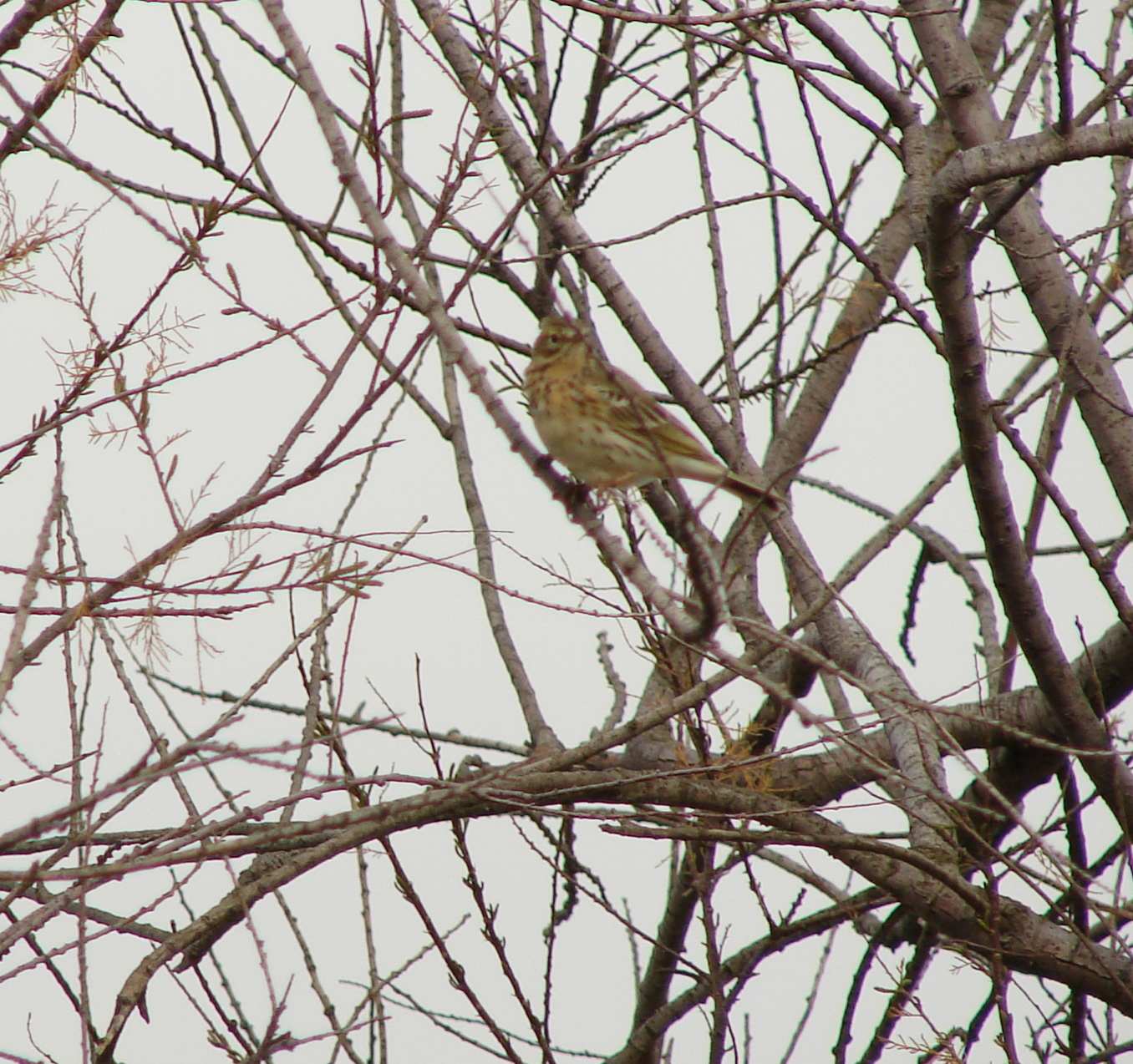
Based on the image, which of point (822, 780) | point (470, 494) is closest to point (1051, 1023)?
point (822, 780)

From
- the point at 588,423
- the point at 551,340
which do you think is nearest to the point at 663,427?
the point at 588,423

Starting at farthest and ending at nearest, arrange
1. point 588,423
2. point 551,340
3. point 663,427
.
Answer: point 551,340 → point 663,427 → point 588,423

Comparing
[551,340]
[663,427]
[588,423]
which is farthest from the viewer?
[551,340]

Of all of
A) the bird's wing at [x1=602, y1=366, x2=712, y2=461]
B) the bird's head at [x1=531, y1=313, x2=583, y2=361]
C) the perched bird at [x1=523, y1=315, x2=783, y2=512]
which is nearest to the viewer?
the bird's wing at [x1=602, y1=366, x2=712, y2=461]

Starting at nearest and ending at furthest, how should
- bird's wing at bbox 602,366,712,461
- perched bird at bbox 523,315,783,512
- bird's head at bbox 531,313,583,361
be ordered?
bird's wing at bbox 602,366,712,461
perched bird at bbox 523,315,783,512
bird's head at bbox 531,313,583,361

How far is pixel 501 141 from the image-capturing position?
4.66 meters

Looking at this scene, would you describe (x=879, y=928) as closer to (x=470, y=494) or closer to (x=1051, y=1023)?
(x=1051, y=1023)

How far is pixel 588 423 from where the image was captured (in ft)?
16.4

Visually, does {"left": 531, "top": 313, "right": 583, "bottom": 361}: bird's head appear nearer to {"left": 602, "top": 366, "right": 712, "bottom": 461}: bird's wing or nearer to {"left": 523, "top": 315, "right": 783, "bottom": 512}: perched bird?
{"left": 523, "top": 315, "right": 783, "bottom": 512}: perched bird

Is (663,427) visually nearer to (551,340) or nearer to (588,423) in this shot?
(588,423)

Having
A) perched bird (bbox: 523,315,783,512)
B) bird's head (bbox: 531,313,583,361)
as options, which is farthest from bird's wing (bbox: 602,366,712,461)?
bird's head (bbox: 531,313,583,361)

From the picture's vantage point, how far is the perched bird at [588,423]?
4.88 metres

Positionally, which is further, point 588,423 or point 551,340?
point 551,340

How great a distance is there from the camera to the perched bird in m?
4.88
